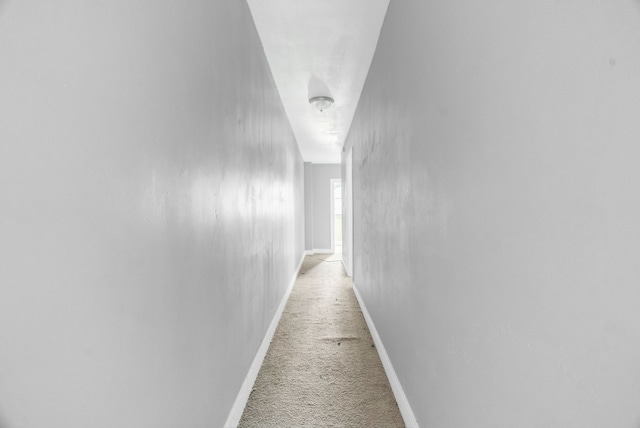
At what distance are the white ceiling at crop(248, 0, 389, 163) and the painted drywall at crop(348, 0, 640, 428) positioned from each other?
34.5 inches

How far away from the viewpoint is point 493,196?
854 millimetres

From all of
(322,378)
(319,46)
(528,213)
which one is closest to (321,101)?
(319,46)

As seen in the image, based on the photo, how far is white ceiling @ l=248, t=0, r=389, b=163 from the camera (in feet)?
6.95

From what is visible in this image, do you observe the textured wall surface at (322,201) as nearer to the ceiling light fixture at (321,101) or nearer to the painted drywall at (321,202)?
the painted drywall at (321,202)

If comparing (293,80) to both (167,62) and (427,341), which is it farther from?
(427,341)

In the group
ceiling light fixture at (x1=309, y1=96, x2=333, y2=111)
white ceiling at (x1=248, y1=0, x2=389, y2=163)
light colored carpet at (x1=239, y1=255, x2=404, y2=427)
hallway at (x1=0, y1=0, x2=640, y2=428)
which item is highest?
white ceiling at (x1=248, y1=0, x2=389, y2=163)

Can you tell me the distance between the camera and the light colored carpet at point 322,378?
1843 millimetres

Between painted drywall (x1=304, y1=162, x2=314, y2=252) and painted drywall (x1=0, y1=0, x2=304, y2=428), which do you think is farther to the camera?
painted drywall (x1=304, y1=162, x2=314, y2=252)

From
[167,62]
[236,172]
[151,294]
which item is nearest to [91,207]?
[151,294]

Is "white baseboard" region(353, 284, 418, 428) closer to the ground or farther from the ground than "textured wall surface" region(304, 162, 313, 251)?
closer to the ground

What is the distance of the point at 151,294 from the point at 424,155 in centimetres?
122

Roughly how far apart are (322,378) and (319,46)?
2.67 m

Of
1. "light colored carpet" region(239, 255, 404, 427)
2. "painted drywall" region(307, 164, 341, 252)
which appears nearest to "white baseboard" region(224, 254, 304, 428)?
"light colored carpet" region(239, 255, 404, 427)

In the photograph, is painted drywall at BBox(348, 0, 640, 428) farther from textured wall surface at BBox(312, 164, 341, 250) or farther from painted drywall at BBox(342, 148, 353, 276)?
textured wall surface at BBox(312, 164, 341, 250)
